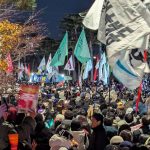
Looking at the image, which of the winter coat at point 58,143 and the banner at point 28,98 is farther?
the banner at point 28,98

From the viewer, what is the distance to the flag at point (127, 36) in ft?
24.1

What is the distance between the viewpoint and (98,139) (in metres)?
8.17

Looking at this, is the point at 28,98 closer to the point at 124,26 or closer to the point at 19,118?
the point at 19,118

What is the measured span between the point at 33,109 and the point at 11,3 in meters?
12.4

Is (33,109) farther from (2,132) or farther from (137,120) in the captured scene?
(137,120)

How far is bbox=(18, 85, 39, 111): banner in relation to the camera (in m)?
7.86

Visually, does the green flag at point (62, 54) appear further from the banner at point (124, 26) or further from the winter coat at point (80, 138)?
the banner at point (124, 26)

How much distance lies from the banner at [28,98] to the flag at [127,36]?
135 cm

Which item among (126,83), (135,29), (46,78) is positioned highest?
(135,29)

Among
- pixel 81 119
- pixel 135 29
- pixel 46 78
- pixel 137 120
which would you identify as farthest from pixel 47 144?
pixel 46 78

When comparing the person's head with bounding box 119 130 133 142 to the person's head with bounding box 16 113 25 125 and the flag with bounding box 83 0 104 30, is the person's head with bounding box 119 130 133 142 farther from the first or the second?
the flag with bounding box 83 0 104 30

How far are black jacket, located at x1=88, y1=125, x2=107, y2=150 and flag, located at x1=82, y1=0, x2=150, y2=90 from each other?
892mm

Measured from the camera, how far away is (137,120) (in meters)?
10.7

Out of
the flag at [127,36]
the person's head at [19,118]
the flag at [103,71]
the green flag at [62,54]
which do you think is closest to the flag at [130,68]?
the flag at [127,36]
